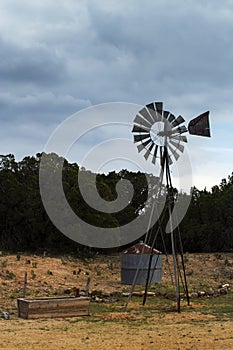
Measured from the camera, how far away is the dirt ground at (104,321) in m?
9.27

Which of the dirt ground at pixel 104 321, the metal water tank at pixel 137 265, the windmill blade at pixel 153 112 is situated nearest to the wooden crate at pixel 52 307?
the dirt ground at pixel 104 321

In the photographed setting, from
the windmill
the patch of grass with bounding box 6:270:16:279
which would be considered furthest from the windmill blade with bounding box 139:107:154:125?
the patch of grass with bounding box 6:270:16:279

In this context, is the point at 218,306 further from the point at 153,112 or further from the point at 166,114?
the point at 153,112

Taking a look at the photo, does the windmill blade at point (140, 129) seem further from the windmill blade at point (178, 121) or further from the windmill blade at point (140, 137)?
the windmill blade at point (178, 121)

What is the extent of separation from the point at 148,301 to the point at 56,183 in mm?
15253

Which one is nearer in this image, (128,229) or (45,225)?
(45,225)

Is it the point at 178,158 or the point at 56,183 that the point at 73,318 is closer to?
the point at 178,158

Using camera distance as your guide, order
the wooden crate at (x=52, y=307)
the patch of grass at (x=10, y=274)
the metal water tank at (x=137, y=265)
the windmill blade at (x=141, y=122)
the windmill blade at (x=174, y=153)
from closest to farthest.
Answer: the wooden crate at (x=52, y=307), the windmill blade at (x=141, y=122), the windmill blade at (x=174, y=153), the patch of grass at (x=10, y=274), the metal water tank at (x=137, y=265)

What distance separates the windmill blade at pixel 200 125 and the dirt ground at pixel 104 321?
5.12 metres

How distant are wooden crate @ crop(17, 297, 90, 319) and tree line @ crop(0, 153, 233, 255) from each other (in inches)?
610

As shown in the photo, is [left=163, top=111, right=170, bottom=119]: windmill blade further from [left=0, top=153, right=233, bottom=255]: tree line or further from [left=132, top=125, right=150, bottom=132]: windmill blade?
[left=0, top=153, right=233, bottom=255]: tree line

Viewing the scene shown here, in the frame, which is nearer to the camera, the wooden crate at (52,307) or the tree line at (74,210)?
the wooden crate at (52,307)

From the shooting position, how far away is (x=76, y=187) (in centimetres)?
3047

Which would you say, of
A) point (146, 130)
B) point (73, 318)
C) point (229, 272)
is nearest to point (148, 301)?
point (73, 318)
